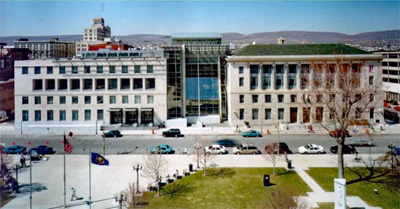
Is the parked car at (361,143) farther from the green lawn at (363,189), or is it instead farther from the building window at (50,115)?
the building window at (50,115)

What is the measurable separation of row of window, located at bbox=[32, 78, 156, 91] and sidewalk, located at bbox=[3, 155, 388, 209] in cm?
1686

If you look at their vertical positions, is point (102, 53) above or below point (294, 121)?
above

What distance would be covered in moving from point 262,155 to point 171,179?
10.3m

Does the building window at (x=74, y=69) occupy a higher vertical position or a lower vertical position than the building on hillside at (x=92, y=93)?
higher

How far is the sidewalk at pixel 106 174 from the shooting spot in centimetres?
2341

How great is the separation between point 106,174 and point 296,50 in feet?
107

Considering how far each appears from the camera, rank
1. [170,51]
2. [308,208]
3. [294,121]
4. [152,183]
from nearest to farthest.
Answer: [308,208]
[152,183]
[294,121]
[170,51]

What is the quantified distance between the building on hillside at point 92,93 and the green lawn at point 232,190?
2303cm

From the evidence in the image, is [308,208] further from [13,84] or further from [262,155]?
[13,84]

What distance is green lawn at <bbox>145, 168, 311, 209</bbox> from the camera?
886 inches

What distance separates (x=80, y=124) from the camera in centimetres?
4825

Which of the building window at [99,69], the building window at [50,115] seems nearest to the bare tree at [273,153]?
the building window at [99,69]

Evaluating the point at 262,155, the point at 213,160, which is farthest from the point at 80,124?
the point at 262,155

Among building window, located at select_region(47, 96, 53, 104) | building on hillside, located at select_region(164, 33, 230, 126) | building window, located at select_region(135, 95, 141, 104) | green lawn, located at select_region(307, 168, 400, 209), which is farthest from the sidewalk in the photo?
building on hillside, located at select_region(164, 33, 230, 126)
